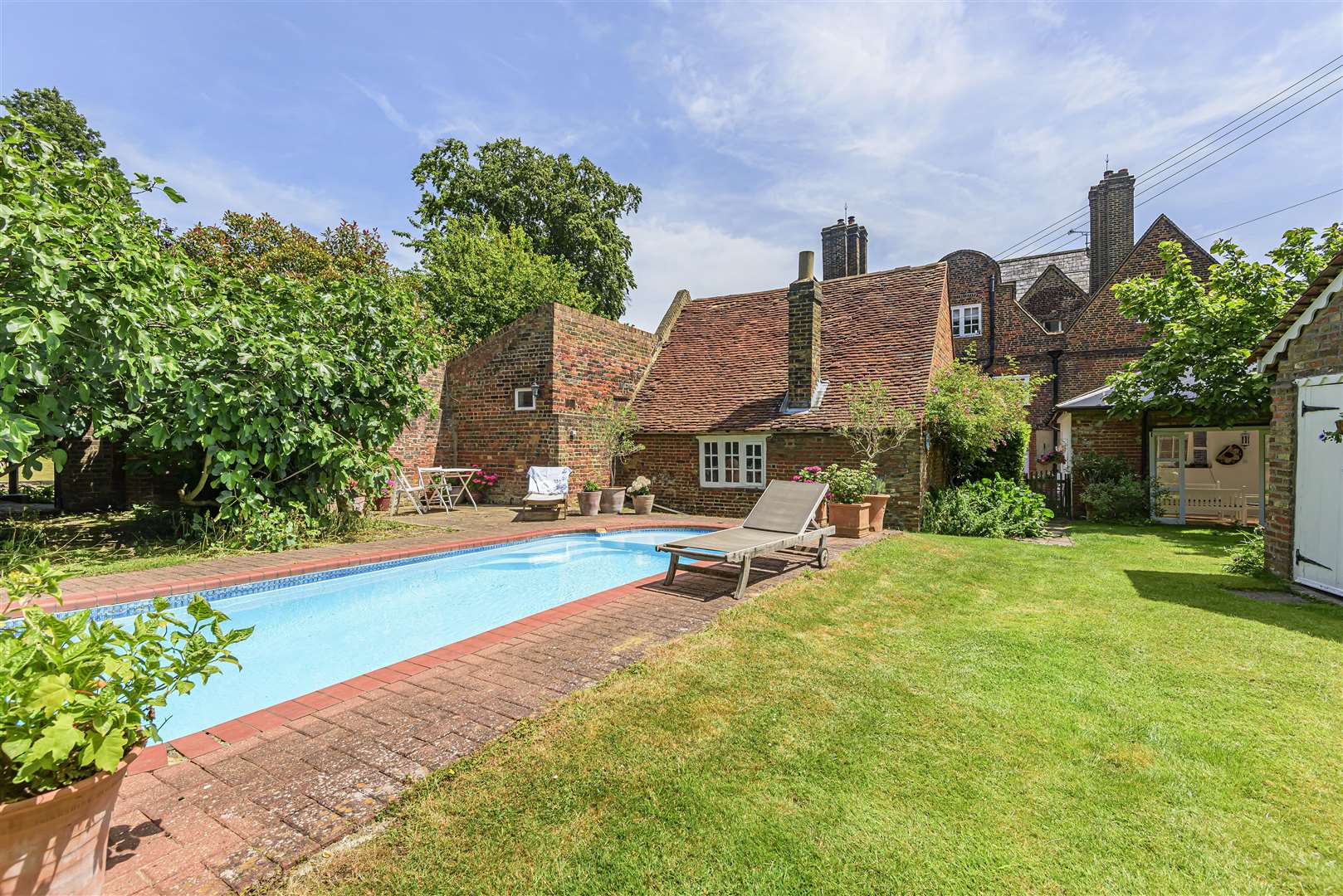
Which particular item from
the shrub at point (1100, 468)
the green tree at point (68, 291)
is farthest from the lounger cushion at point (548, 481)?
the shrub at point (1100, 468)

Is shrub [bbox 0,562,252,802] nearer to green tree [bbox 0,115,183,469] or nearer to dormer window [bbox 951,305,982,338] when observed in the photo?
green tree [bbox 0,115,183,469]

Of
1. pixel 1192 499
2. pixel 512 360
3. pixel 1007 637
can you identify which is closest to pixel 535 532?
pixel 512 360

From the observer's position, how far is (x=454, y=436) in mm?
17109

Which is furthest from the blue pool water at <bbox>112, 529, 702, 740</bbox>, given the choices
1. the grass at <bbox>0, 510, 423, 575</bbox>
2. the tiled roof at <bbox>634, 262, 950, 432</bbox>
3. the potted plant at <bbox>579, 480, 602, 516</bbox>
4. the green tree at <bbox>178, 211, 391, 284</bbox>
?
the green tree at <bbox>178, 211, 391, 284</bbox>

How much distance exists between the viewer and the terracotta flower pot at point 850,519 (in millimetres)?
10641

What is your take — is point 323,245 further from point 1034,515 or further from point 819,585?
point 1034,515

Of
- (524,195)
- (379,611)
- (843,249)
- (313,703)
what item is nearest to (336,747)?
(313,703)

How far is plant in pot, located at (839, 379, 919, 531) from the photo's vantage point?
11680 millimetres

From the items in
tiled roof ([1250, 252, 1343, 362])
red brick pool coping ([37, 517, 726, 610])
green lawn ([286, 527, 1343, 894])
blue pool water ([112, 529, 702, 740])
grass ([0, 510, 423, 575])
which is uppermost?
tiled roof ([1250, 252, 1343, 362])

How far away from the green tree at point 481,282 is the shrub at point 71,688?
23.5 metres

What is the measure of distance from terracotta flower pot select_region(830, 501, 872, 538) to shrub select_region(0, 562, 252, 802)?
990 centimetres

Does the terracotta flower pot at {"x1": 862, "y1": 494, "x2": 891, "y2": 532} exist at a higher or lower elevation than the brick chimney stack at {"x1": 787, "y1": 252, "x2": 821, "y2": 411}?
lower

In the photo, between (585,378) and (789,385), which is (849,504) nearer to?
(789,385)

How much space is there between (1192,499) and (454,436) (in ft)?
68.3
